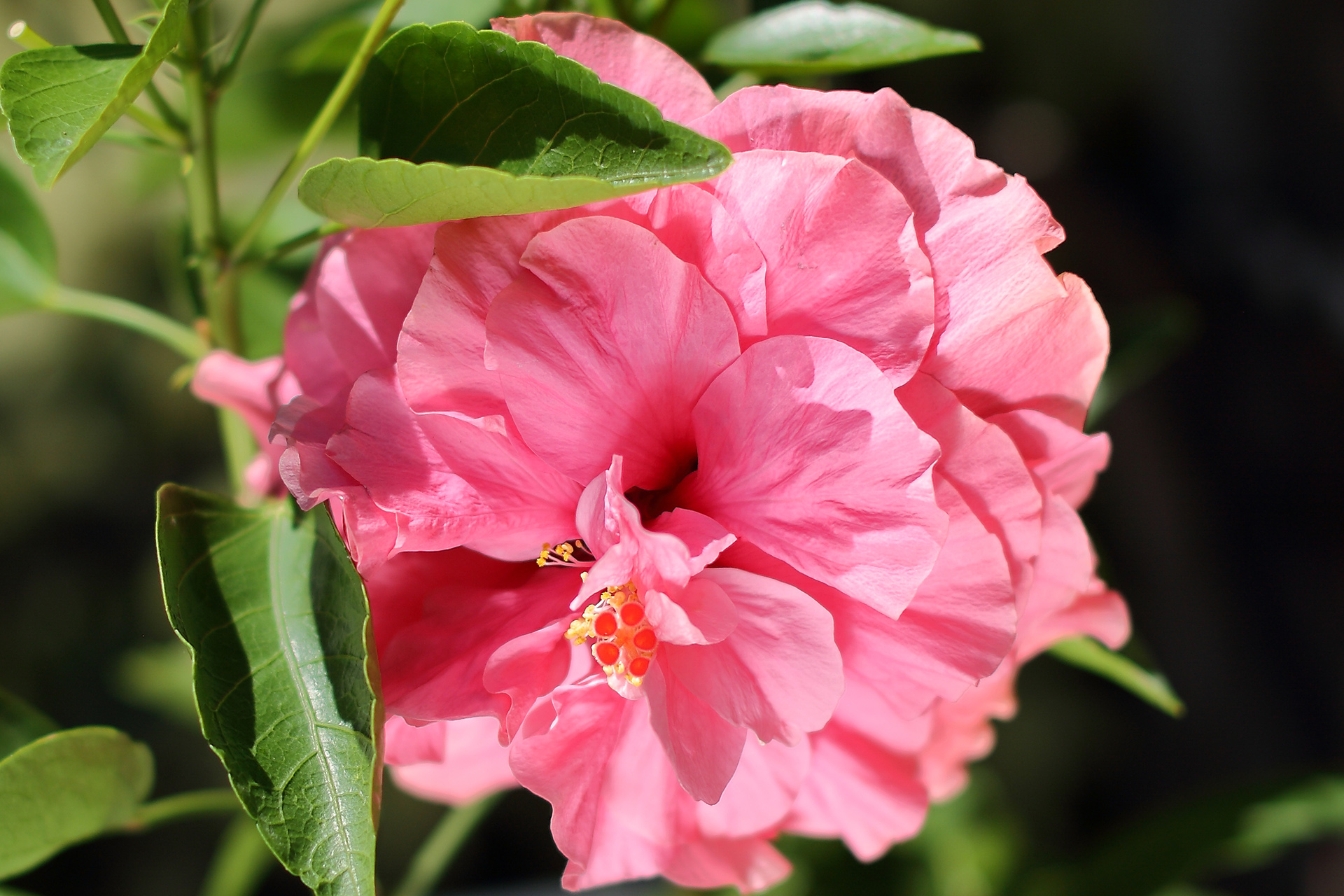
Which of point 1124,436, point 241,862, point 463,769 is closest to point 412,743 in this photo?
point 463,769

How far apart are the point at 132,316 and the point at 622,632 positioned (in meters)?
0.35

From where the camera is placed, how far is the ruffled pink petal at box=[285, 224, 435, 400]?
354mm

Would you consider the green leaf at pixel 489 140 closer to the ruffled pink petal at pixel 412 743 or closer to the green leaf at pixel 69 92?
the green leaf at pixel 69 92

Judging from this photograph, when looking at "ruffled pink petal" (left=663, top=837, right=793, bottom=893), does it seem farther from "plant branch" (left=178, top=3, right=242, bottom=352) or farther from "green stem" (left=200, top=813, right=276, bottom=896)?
"green stem" (left=200, top=813, right=276, bottom=896)

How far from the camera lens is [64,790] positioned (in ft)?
1.34

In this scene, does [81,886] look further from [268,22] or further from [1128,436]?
[1128,436]

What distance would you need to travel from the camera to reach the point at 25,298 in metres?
0.52

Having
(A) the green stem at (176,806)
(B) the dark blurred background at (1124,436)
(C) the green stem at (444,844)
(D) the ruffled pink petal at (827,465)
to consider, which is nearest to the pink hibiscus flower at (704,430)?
(D) the ruffled pink petal at (827,465)

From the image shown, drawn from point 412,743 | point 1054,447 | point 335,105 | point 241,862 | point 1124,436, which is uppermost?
point 335,105

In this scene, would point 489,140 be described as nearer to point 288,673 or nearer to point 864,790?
point 288,673

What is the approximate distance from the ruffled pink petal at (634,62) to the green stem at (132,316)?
9.8 inches

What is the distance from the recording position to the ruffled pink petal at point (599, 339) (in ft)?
1.04

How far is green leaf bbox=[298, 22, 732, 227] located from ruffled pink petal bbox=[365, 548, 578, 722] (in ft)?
0.42

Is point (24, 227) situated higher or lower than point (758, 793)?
higher
